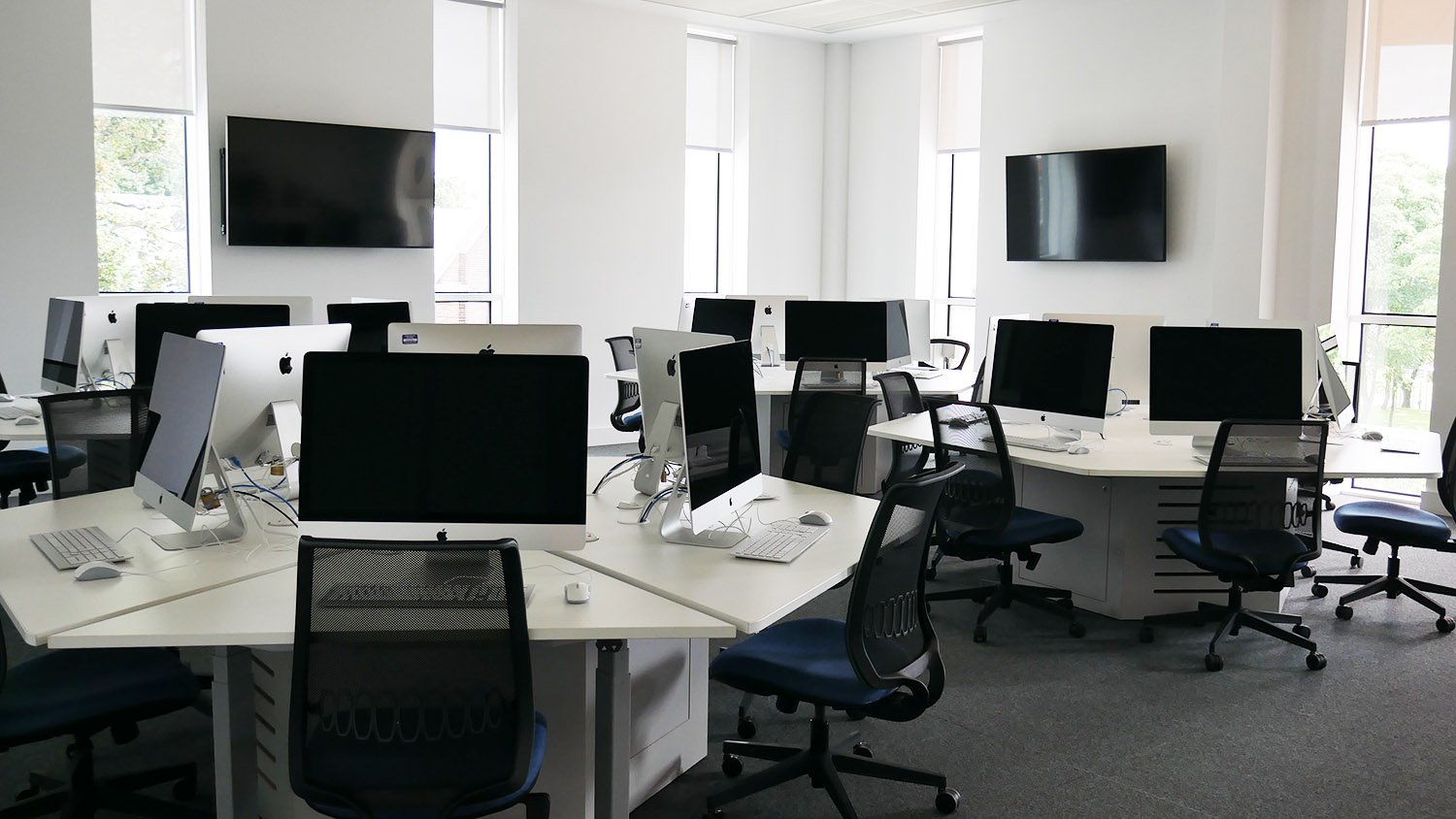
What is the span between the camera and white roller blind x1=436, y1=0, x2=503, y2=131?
8156 millimetres

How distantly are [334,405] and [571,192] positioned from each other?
6378 mm

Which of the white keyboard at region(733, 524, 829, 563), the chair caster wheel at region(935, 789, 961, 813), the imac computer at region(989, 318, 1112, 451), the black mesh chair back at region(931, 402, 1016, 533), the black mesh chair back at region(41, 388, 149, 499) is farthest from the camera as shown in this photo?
the imac computer at region(989, 318, 1112, 451)

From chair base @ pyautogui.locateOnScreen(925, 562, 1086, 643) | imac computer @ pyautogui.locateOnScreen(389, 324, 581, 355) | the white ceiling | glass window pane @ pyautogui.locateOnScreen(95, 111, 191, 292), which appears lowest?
chair base @ pyautogui.locateOnScreen(925, 562, 1086, 643)

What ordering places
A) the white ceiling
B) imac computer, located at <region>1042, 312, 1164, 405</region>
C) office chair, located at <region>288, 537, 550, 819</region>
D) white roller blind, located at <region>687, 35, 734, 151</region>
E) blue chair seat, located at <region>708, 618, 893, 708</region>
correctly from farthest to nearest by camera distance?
white roller blind, located at <region>687, 35, 734, 151</region> < the white ceiling < imac computer, located at <region>1042, 312, 1164, 405</region> < blue chair seat, located at <region>708, 618, 893, 708</region> < office chair, located at <region>288, 537, 550, 819</region>

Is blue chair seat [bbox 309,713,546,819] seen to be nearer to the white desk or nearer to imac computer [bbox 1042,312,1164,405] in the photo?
the white desk

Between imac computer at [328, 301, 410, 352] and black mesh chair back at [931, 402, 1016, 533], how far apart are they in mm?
2556

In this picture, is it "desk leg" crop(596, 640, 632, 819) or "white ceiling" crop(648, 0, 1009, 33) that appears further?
"white ceiling" crop(648, 0, 1009, 33)

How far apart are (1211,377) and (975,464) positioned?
106 centimetres

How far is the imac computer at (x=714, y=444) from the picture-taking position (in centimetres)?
284

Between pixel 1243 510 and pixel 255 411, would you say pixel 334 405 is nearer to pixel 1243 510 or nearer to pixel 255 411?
pixel 255 411

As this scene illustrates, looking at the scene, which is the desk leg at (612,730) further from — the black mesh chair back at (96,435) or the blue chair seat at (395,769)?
the black mesh chair back at (96,435)

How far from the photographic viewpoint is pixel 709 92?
9.73 m

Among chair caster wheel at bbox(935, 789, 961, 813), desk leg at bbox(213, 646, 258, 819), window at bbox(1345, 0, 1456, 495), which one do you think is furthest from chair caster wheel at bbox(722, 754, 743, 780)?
window at bbox(1345, 0, 1456, 495)

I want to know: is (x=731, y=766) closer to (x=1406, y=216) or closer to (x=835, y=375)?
(x=835, y=375)
